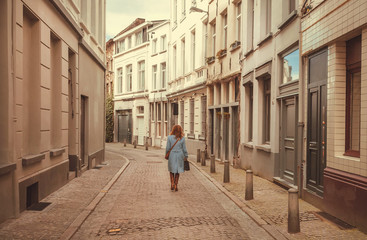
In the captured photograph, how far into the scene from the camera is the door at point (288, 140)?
9942 mm

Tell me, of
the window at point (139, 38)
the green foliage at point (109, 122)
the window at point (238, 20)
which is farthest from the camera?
the green foliage at point (109, 122)

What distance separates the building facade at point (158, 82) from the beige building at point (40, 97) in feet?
51.1

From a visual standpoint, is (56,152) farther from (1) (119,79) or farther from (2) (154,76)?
(1) (119,79)

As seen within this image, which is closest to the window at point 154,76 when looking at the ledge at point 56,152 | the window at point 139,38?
the window at point 139,38

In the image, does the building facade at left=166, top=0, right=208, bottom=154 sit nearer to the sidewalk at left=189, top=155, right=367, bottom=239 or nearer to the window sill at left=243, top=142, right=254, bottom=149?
the window sill at left=243, top=142, right=254, bottom=149

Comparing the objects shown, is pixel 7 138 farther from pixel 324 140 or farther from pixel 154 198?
pixel 324 140

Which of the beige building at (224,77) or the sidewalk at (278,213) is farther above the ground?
the beige building at (224,77)

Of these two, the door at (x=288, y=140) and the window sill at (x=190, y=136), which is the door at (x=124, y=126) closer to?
the window sill at (x=190, y=136)

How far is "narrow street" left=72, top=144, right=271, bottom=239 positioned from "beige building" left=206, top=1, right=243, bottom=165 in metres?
6.20

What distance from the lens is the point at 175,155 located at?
33.2 feet

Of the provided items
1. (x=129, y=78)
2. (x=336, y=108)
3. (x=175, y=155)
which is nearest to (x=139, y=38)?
(x=129, y=78)

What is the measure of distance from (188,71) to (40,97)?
1650 centimetres

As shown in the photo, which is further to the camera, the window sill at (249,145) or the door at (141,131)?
the door at (141,131)

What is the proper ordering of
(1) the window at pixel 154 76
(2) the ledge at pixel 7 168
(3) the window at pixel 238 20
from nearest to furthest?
1. (2) the ledge at pixel 7 168
2. (3) the window at pixel 238 20
3. (1) the window at pixel 154 76
